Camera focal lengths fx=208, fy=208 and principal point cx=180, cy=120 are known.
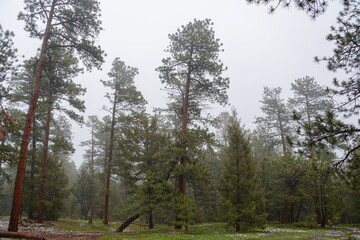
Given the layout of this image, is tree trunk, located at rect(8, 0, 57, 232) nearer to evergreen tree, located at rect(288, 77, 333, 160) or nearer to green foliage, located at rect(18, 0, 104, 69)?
green foliage, located at rect(18, 0, 104, 69)

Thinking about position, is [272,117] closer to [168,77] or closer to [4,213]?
[168,77]

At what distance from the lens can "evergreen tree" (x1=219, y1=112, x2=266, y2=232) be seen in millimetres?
15492

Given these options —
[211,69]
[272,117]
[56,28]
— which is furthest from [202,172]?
[272,117]

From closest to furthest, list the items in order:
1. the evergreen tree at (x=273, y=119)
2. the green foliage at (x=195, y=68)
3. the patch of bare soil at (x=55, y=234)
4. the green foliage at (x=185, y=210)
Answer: the patch of bare soil at (x=55, y=234) → the green foliage at (x=185, y=210) → the green foliage at (x=195, y=68) → the evergreen tree at (x=273, y=119)

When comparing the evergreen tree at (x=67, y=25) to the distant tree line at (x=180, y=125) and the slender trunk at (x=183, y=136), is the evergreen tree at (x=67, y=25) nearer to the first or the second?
the distant tree line at (x=180, y=125)

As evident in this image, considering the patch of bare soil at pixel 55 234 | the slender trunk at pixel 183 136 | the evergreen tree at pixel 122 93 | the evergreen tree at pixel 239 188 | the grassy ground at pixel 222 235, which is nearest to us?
the grassy ground at pixel 222 235

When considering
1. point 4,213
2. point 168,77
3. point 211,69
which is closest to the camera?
point 211,69

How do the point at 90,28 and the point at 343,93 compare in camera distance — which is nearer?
the point at 343,93

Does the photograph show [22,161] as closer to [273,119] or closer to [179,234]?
[179,234]

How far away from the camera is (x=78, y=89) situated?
1888 cm

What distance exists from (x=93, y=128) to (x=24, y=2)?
92.6 feet

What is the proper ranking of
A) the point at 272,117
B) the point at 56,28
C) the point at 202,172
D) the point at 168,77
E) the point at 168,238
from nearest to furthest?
the point at 168,238 → the point at 56,28 → the point at 202,172 → the point at 168,77 → the point at 272,117

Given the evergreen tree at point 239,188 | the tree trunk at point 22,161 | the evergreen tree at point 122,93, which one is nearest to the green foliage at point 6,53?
the tree trunk at point 22,161

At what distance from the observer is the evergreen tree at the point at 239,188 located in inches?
610
